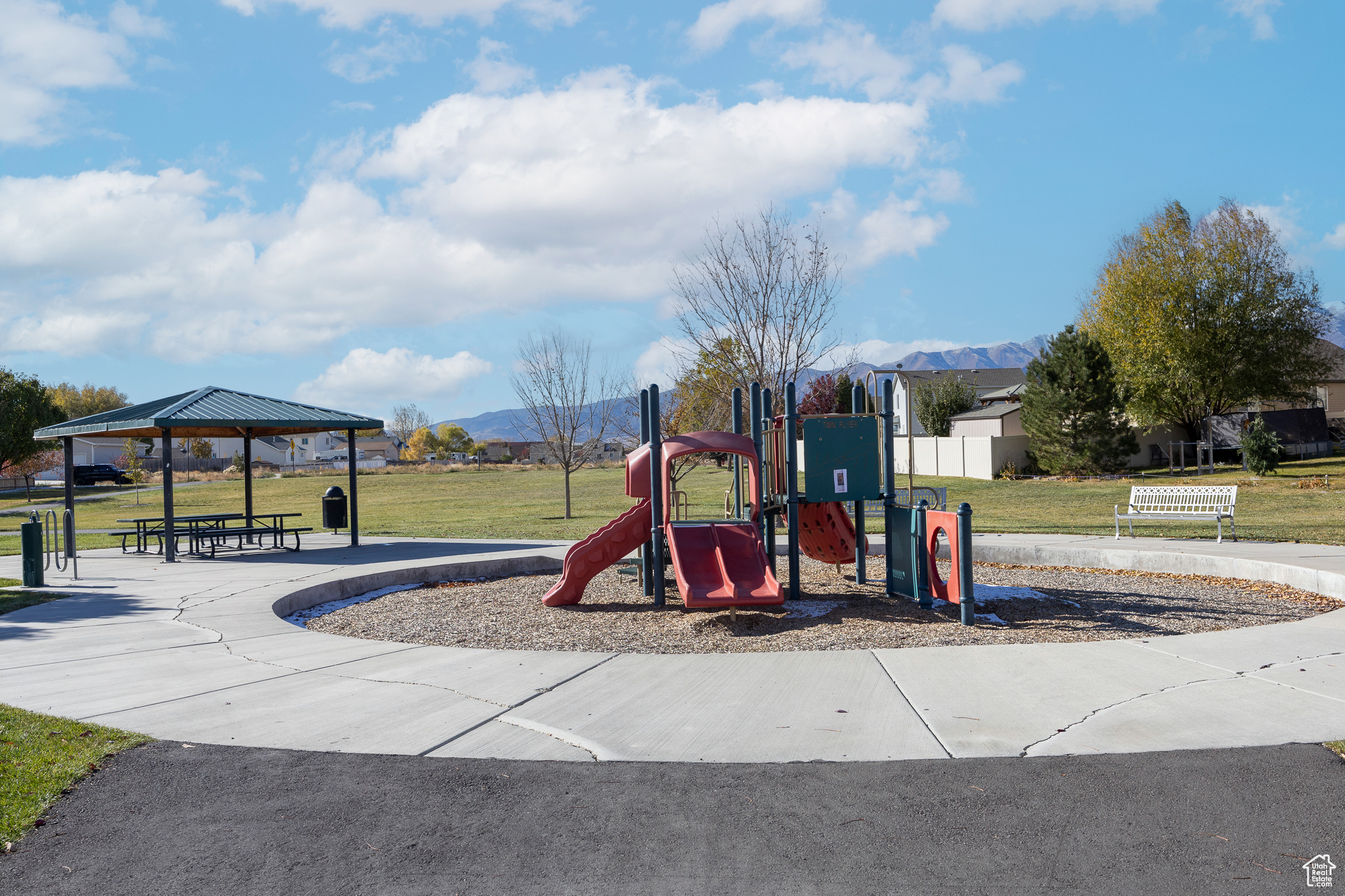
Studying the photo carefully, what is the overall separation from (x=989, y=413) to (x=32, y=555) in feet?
140

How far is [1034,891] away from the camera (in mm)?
3395

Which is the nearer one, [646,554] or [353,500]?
[646,554]

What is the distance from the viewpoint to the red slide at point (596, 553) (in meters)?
10.4

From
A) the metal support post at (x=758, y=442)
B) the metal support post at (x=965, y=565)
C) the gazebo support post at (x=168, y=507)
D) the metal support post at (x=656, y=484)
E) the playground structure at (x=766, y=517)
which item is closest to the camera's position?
the metal support post at (x=965, y=565)

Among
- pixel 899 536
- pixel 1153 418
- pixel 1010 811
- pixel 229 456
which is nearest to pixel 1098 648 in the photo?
pixel 899 536

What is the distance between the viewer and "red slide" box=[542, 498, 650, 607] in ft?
34.2

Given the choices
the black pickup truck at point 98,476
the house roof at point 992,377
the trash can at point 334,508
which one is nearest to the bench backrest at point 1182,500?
the trash can at point 334,508

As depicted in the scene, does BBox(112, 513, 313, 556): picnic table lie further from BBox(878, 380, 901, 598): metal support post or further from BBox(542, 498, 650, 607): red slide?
BBox(878, 380, 901, 598): metal support post

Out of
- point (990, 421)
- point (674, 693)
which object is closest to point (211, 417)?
point (674, 693)

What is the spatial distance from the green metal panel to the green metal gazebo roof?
37.2 feet

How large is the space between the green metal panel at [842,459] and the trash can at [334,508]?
46.3 ft

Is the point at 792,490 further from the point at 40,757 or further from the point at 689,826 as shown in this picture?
the point at 40,757

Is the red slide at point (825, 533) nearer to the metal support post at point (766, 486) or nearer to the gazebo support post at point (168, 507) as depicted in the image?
the metal support post at point (766, 486)

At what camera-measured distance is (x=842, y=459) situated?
33.3ft
